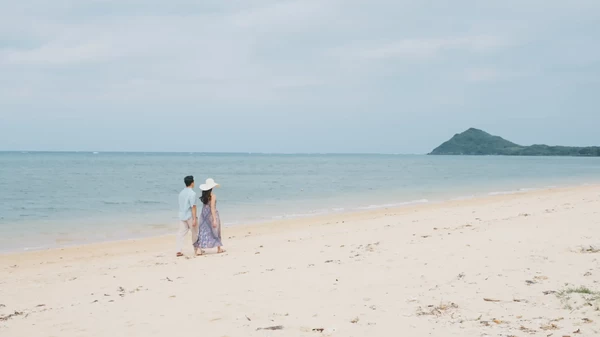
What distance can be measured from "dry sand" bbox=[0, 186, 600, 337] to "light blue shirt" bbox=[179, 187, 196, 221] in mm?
955

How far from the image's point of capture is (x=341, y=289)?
20.5 feet

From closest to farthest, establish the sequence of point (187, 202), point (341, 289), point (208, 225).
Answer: point (341, 289)
point (187, 202)
point (208, 225)

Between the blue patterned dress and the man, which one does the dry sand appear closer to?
the blue patterned dress

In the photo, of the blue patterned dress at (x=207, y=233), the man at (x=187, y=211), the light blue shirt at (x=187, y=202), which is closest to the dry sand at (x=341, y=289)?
the blue patterned dress at (x=207, y=233)

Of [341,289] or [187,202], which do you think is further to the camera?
[187,202]

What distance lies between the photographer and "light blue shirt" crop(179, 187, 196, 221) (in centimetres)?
1038

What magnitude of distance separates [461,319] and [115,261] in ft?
25.5

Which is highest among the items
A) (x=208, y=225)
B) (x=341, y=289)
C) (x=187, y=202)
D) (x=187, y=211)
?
(x=187, y=202)

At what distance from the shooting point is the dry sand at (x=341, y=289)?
4.88m

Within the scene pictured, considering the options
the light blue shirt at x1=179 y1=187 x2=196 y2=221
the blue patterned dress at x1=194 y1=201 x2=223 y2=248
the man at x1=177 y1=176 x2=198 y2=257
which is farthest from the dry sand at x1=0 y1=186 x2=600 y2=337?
the light blue shirt at x1=179 y1=187 x2=196 y2=221

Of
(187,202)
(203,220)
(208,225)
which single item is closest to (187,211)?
(187,202)

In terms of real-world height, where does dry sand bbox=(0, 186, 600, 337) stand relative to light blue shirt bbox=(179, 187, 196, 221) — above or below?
below

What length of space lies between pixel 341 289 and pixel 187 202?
5.09m

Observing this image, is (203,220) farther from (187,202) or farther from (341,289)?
(341,289)
